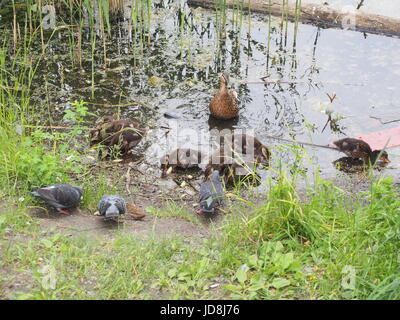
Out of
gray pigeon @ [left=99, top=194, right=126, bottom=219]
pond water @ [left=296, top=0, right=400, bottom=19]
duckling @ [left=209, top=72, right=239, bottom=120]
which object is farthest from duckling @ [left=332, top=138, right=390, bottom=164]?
pond water @ [left=296, top=0, right=400, bottom=19]

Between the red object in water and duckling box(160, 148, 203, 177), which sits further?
the red object in water

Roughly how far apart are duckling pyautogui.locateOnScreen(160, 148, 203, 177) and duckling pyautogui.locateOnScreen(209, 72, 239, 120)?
848 millimetres

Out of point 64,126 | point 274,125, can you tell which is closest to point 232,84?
point 274,125

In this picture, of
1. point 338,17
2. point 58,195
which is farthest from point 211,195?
point 338,17

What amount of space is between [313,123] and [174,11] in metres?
3.57

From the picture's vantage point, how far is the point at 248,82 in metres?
7.02

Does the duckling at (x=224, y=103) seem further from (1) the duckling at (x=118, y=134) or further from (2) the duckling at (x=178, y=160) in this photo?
(1) the duckling at (x=118, y=134)

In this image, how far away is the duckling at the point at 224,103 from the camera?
618 cm

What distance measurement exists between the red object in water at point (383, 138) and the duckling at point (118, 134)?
2492 millimetres

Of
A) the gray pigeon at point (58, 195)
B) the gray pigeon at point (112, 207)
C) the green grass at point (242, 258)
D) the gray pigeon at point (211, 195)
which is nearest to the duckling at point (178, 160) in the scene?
the gray pigeon at point (211, 195)

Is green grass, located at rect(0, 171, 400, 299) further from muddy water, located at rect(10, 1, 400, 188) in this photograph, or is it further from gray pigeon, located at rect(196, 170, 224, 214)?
muddy water, located at rect(10, 1, 400, 188)

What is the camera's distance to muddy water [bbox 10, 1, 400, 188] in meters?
6.17
